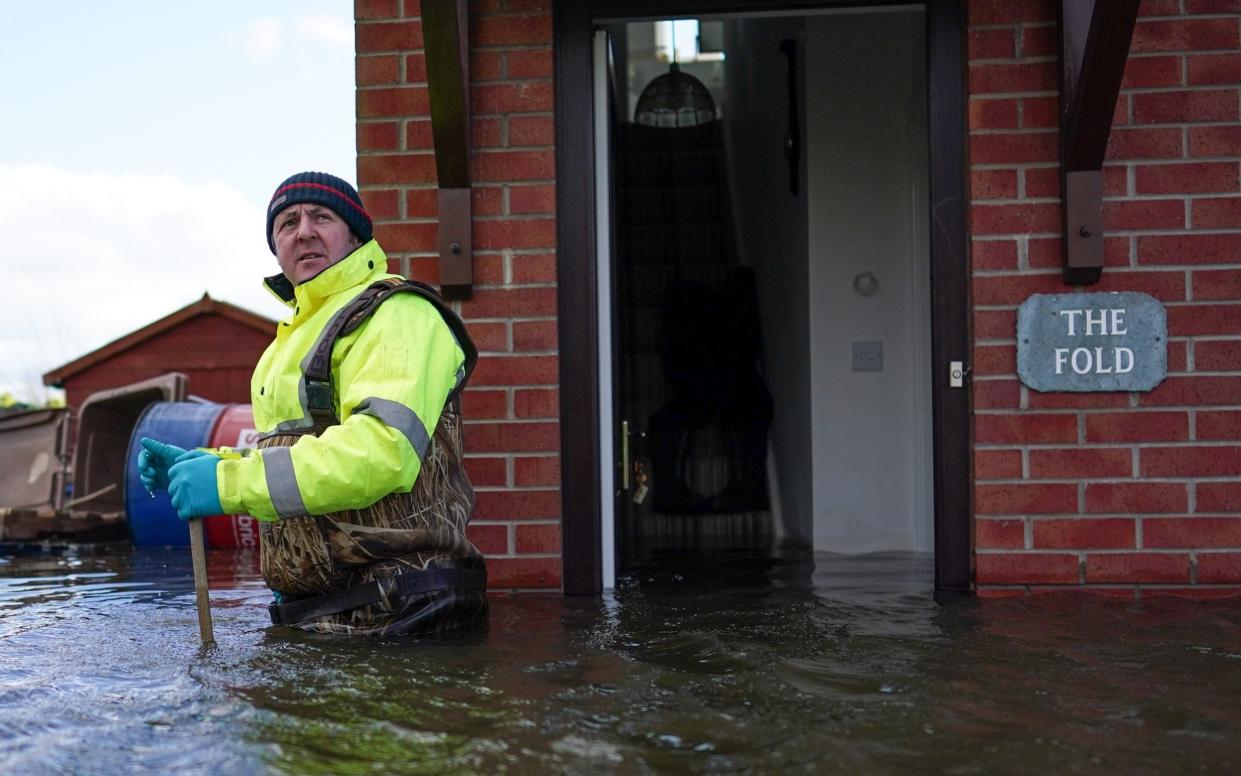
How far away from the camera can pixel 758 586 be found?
15.8 feet

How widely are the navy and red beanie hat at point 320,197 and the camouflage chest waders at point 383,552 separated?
0.90 ft

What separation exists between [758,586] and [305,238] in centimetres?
225

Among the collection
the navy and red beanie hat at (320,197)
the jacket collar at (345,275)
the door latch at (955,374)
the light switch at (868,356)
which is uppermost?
the navy and red beanie hat at (320,197)

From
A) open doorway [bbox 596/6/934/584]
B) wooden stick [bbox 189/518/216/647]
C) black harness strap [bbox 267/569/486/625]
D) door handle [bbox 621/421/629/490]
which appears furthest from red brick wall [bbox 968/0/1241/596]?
wooden stick [bbox 189/518/216/647]

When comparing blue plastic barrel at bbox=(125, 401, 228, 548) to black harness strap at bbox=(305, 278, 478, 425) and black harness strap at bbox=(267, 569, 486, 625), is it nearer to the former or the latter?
black harness strap at bbox=(267, 569, 486, 625)

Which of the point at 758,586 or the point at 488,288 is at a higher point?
the point at 488,288

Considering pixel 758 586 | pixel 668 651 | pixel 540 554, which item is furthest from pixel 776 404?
pixel 668 651

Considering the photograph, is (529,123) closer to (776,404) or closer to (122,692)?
(122,692)

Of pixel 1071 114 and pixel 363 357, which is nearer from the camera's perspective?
pixel 363 357

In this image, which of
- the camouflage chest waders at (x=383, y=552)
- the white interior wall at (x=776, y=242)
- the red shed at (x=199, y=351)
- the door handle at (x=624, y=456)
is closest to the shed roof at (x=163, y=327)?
the red shed at (x=199, y=351)

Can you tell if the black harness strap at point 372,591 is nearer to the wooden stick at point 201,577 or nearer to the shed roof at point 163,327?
the wooden stick at point 201,577

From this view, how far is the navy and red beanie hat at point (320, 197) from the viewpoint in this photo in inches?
135

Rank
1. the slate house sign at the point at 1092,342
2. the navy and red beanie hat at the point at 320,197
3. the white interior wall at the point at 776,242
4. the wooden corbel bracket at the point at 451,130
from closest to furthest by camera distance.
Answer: the navy and red beanie hat at the point at 320,197
the wooden corbel bracket at the point at 451,130
the slate house sign at the point at 1092,342
the white interior wall at the point at 776,242

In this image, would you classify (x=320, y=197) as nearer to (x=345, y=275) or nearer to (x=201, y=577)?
(x=345, y=275)
